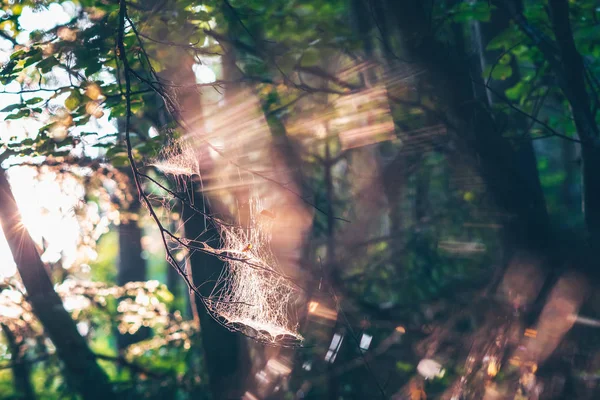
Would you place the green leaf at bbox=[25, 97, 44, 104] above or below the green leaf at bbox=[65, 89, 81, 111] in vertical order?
above

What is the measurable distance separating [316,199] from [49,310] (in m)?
2.62

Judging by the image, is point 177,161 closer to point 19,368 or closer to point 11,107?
point 11,107

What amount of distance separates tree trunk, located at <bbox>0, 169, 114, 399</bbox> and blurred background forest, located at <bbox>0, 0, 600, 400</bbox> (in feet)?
0.05

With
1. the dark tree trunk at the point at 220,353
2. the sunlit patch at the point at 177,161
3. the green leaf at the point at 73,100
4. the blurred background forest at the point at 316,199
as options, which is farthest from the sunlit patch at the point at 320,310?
the green leaf at the point at 73,100

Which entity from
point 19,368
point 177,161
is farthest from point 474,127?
point 19,368

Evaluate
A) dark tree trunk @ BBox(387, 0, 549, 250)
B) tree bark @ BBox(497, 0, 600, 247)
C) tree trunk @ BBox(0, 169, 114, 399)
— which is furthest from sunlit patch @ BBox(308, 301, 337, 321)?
tree bark @ BBox(497, 0, 600, 247)

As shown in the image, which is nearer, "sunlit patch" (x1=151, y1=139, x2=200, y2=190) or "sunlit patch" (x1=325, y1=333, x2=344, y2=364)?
"sunlit patch" (x1=151, y1=139, x2=200, y2=190)

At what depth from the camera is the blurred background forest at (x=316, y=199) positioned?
8.46 ft

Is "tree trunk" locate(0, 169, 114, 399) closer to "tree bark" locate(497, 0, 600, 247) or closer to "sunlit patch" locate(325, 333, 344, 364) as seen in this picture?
"sunlit patch" locate(325, 333, 344, 364)

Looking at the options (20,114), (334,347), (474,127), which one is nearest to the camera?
(20,114)

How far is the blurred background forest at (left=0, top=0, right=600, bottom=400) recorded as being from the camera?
2.58 meters

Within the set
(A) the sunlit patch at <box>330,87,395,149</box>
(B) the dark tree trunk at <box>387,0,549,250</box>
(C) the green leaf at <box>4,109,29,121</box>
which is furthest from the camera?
(A) the sunlit patch at <box>330,87,395,149</box>

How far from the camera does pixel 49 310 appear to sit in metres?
3.15

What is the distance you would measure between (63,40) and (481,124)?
277cm
